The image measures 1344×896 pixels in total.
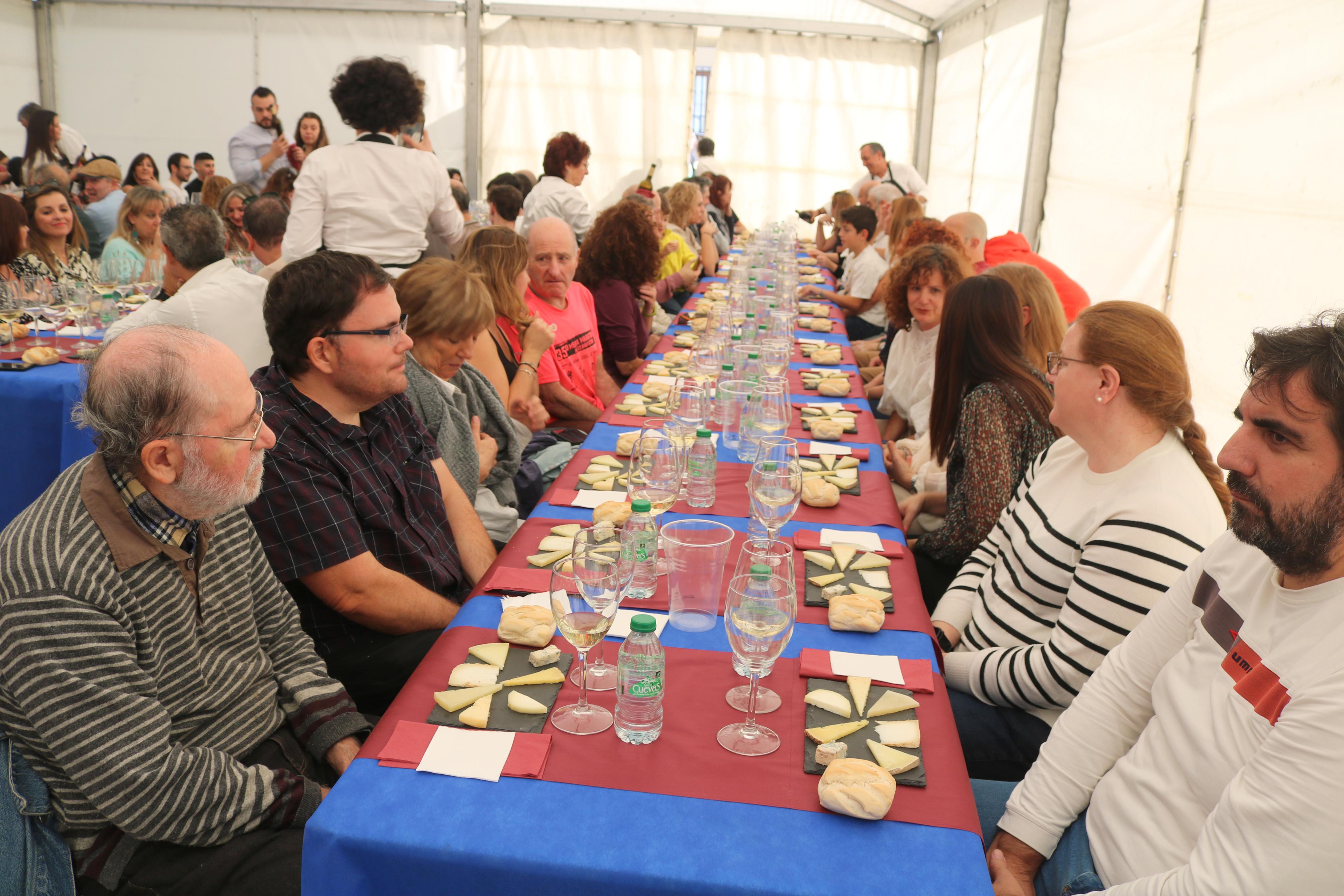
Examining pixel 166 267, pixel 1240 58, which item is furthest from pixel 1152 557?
pixel 166 267

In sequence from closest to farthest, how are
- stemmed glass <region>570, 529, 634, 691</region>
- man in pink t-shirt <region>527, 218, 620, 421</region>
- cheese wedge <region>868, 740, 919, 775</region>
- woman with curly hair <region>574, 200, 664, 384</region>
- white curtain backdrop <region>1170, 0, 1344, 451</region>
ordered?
cheese wedge <region>868, 740, 919, 775</region>, stemmed glass <region>570, 529, 634, 691</region>, white curtain backdrop <region>1170, 0, 1344, 451</region>, man in pink t-shirt <region>527, 218, 620, 421</region>, woman with curly hair <region>574, 200, 664, 384</region>

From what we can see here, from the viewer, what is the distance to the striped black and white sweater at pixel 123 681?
1.27 m

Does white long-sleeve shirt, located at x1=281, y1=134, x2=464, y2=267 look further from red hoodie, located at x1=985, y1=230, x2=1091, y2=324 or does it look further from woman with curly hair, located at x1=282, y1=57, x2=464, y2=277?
red hoodie, located at x1=985, y1=230, x2=1091, y2=324

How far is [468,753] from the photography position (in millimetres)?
1309

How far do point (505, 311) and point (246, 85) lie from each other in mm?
10660

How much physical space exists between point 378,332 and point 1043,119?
7.58 m

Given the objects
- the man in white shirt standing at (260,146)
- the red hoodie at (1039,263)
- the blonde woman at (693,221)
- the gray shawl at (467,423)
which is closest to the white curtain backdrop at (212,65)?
the man in white shirt standing at (260,146)

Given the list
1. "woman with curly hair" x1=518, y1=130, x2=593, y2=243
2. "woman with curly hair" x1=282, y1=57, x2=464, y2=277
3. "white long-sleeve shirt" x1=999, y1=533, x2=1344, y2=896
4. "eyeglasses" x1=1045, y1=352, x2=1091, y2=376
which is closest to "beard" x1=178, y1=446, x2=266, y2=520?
"white long-sleeve shirt" x1=999, y1=533, x2=1344, y2=896

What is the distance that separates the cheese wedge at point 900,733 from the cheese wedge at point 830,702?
6cm

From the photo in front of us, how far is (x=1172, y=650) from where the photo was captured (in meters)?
1.48

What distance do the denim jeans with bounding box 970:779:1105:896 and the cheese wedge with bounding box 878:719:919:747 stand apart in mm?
140

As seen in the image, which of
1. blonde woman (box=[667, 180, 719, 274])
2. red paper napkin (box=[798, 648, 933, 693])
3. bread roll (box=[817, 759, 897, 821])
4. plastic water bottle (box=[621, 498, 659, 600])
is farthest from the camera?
blonde woman (box=[667, 180, 719, 274])

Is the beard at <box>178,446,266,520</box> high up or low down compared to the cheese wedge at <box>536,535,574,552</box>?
up

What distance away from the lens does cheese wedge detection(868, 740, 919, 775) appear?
4.29 feet
